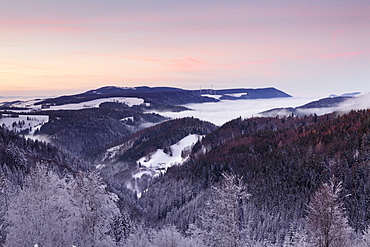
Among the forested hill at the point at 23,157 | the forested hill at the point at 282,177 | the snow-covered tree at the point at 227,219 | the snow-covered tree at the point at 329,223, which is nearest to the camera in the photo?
the snow-covered tree at the point at 227,219

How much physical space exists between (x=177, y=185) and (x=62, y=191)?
14025 cm

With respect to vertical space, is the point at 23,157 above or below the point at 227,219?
below

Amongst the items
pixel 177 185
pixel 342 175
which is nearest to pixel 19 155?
pixel 177 185

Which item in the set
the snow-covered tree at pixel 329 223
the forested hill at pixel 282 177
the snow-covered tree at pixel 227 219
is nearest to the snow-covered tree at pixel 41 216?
the snow-covered tree at pixel 227 219

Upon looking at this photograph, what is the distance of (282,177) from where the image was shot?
14162cm

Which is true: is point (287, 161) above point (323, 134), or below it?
below

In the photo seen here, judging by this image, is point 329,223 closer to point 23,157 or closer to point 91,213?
point 91,213

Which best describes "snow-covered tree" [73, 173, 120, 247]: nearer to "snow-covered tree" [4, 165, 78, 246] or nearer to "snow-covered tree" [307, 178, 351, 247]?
"snow-covered tree" [4, 165, 78, 246]

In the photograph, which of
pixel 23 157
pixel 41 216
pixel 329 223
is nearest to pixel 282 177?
pixel 23 157

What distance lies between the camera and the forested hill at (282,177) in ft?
379

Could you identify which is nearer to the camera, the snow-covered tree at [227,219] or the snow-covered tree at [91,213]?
the snow-covered tree at [227,219]

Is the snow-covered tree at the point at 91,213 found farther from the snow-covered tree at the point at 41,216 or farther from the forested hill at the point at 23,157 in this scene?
the forested hill at the point at 23,157

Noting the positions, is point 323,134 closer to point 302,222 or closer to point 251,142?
point 251,142

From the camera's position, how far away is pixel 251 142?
199625 mm
